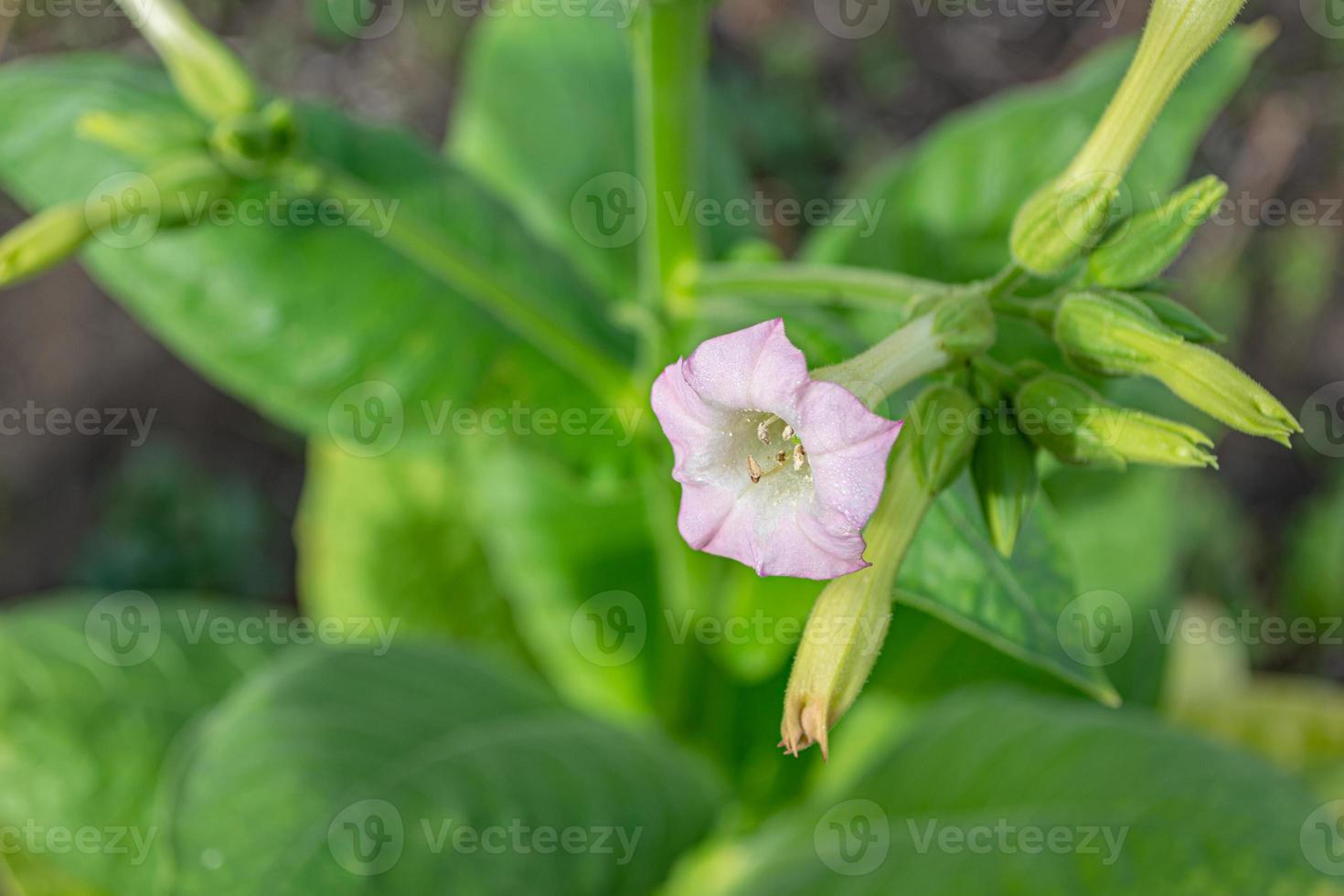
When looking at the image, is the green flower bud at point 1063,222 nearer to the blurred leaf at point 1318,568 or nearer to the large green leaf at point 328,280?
the large green leaf at point 328,280

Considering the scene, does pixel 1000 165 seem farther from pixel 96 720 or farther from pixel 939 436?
pixel 96 720

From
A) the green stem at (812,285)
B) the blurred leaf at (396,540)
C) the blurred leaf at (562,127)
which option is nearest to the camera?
the green stem at (812,285)

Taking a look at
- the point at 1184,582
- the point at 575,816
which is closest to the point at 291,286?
the point at 575,816

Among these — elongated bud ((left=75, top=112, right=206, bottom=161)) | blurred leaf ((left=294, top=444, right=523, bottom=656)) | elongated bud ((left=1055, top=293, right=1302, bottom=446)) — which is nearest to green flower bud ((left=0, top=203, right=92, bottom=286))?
elongated bud ((left=75, top=112, right=206, bottom=161))

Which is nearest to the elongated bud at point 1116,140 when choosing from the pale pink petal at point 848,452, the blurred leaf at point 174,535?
the pale pink petal at point 848,452

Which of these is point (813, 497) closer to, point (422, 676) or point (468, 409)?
point (468, 409)

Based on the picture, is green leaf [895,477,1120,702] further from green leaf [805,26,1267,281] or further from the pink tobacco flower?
green leaf [805,26,1267,281]

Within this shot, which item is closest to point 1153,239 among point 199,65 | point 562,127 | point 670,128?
point 670,128
